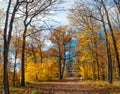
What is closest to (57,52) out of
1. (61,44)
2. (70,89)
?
(61,44)

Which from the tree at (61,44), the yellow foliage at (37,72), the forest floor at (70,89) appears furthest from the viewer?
the tree at (61,44)

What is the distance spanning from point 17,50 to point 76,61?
135 feet

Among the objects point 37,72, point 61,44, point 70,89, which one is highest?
point 61,44

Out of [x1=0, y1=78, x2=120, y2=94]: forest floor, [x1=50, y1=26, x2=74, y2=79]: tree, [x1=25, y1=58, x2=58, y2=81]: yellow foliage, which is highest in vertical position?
[x1=50, y1=26, x2=74, y2=79]: tree

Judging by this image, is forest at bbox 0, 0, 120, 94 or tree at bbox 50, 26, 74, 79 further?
tree at bbox 50, 26, 74, 79

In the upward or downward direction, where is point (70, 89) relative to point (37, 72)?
downward

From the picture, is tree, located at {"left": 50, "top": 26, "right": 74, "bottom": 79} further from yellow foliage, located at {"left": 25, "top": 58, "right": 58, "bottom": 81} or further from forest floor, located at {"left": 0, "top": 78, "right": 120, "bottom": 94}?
forest floor, located at {"left": 0, "top": 78, "right": 120, "bottom": 94}

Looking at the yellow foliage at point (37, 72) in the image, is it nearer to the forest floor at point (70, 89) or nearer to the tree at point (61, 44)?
the tree at point (61, 44)

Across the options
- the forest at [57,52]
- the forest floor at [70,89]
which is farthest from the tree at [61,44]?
the forest floor at [70,89]

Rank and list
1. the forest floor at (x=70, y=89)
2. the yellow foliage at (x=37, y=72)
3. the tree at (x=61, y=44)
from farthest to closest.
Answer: the tree at (x=61, y=44) < the yellow foliage at (x=37, y=72) < the forest floor at (x=70, y=89)

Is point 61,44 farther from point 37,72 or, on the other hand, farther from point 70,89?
point 70,89

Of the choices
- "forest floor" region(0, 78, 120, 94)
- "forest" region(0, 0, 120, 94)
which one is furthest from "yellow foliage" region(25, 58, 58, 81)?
"forest floor" region(0, 78, 120, 94)

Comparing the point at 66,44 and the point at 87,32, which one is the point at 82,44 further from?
the point at 66,44

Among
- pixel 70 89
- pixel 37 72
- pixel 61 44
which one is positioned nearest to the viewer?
pixel 70 89
